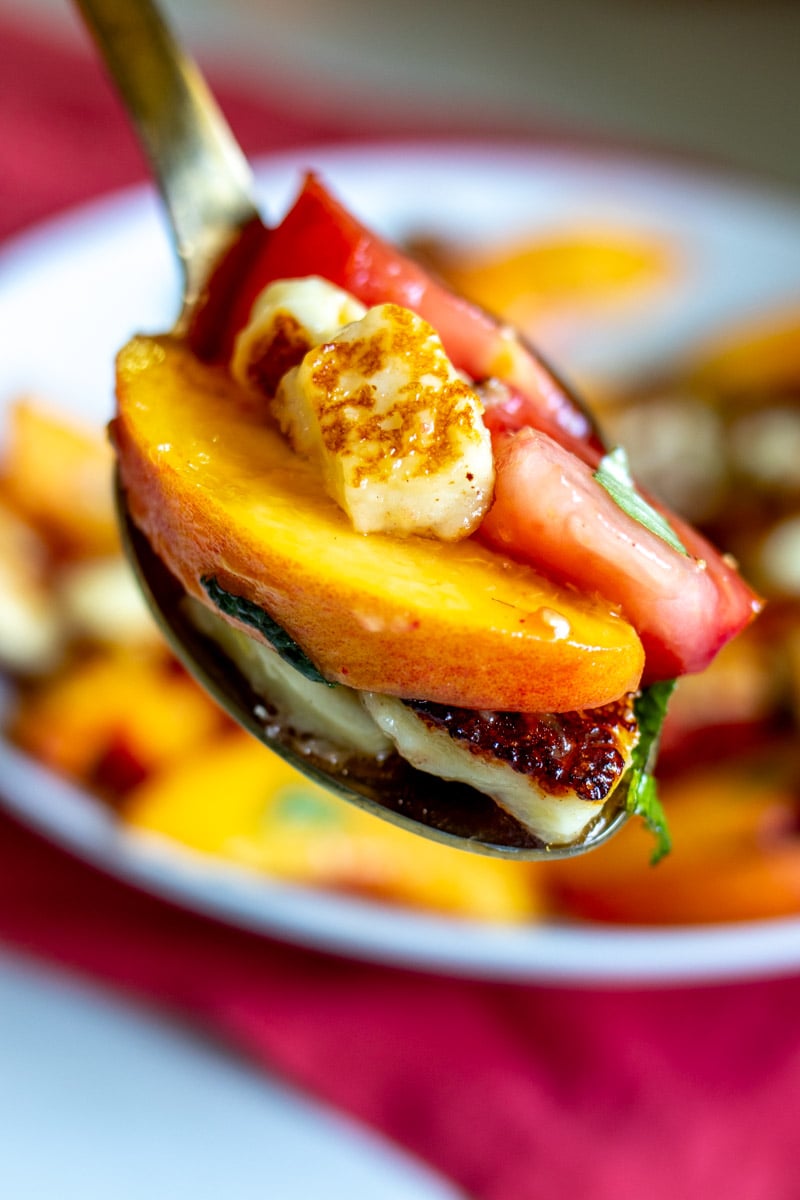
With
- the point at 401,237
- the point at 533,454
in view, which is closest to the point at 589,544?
the point at 533,454

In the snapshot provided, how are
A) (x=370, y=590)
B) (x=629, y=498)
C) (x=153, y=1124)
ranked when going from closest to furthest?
(x=370, y=590), (x=629, y=498), (x=153, y=1124)

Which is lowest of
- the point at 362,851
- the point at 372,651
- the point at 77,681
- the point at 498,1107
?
the point at 498,1107

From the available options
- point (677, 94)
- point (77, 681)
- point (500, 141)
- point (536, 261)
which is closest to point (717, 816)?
point (77, 681)

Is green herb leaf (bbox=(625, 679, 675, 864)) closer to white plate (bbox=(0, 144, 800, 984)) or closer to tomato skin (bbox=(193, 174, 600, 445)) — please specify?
tomato skin (bbox=(193, 174, 600, 445))

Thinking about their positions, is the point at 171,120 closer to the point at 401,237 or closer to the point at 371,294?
the point at 371,294

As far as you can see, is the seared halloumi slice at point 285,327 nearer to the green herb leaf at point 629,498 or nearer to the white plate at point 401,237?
the green herb leaf at point 629,498

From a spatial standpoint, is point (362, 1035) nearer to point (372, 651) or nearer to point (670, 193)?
point (372, 651)
